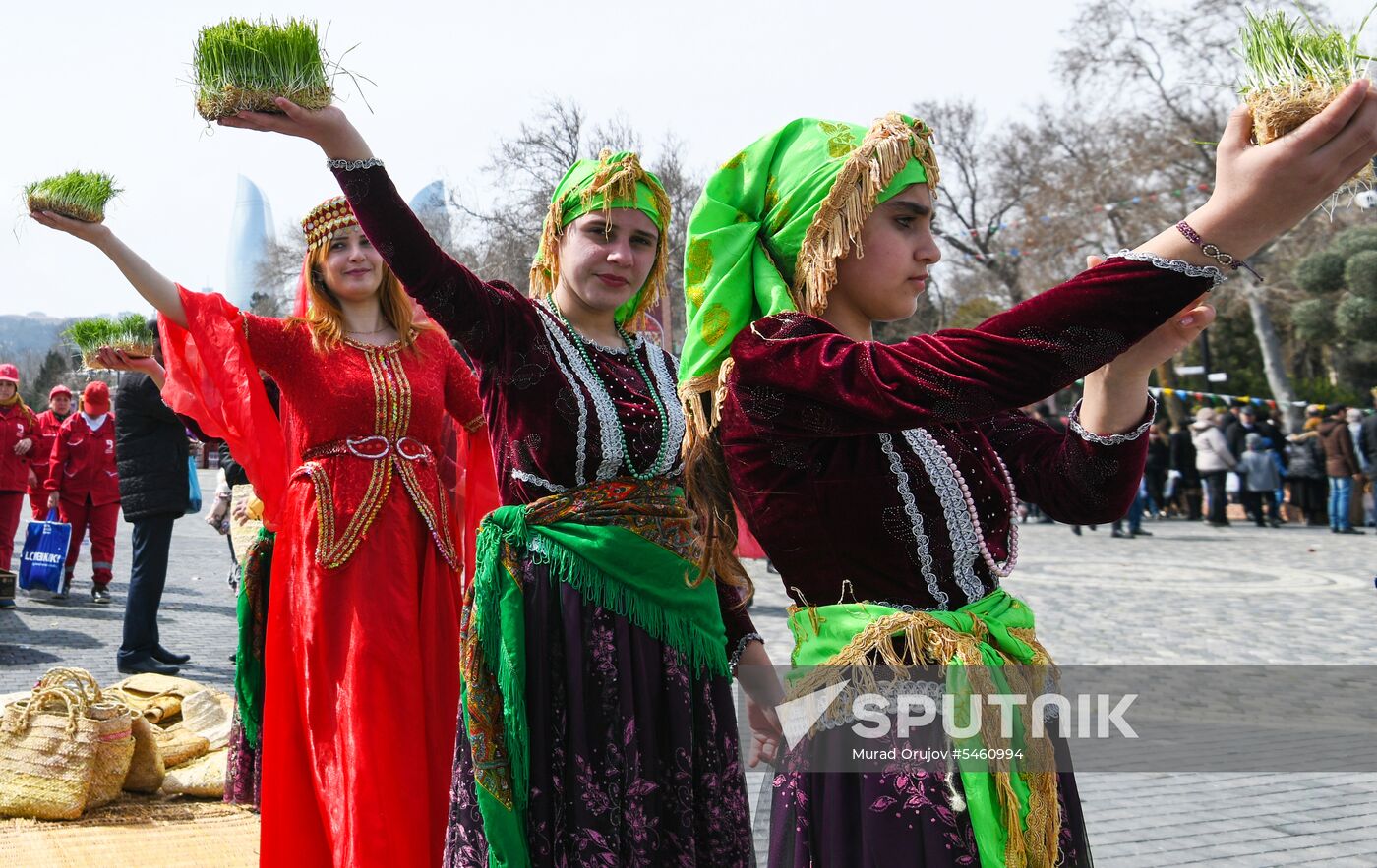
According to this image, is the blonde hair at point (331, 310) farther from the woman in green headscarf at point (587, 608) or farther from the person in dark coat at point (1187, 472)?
the person in dark coat at point (1187, 472)

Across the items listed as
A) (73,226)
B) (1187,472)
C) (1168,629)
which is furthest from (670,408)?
(1187,472)

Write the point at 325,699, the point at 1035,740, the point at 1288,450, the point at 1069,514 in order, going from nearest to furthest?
1. the point at 1035,740
2. the point at 1069,514
3. the point at 325,699
4. the point at 1288,450

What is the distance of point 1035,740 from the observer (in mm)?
1957

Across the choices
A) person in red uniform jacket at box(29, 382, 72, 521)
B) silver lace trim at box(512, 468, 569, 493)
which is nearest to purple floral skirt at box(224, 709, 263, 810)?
silver lace trim at box(512, 468, 569, 493)

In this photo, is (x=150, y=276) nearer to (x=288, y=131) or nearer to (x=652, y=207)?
(x=652, y=207)

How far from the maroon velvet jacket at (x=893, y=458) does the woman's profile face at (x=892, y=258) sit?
8.3 inches

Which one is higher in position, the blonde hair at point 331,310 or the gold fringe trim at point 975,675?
the blonde hair at point 331,310

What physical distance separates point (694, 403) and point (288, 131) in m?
0.83

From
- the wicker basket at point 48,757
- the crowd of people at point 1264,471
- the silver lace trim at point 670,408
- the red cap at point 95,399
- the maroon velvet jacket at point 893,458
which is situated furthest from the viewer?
the crowd of people at point 1264,471

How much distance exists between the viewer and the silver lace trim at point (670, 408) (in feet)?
10.1

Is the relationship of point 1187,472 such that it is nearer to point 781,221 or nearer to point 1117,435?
point 1117,435

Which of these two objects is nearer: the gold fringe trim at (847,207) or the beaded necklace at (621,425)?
the gold fringe trim at (847,207)

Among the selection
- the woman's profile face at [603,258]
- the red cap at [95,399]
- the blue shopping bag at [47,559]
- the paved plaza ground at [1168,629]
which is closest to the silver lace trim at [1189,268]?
the paved plaza ground at [1168,629]

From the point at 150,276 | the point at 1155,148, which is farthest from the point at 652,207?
the point at 1155,148
